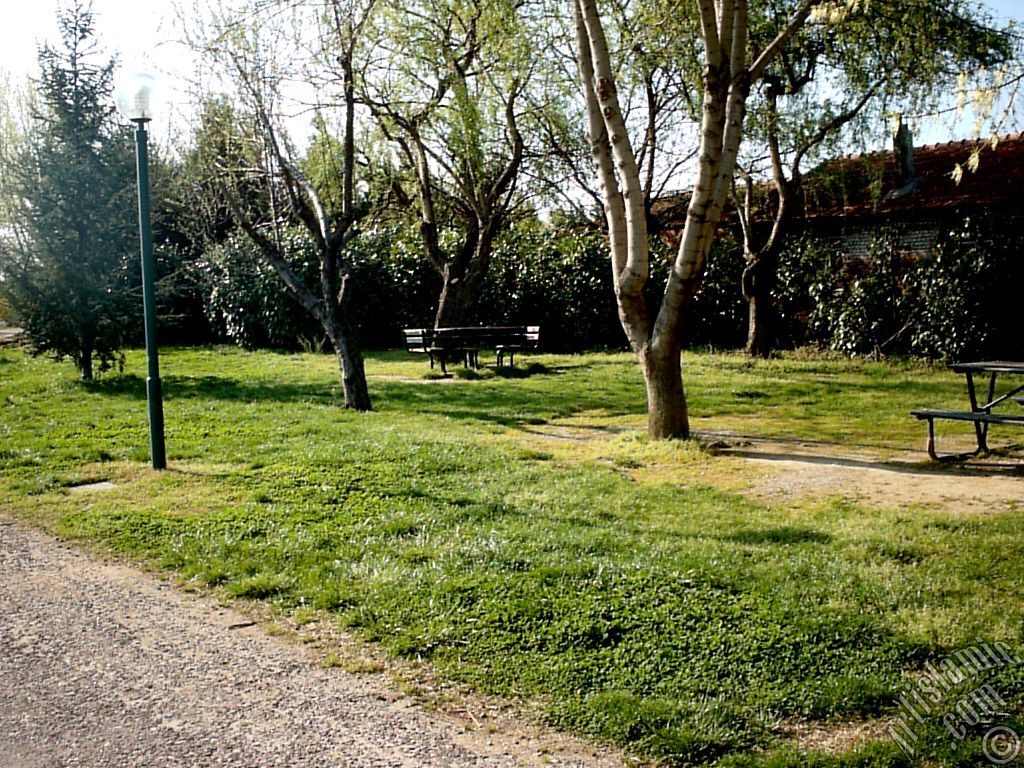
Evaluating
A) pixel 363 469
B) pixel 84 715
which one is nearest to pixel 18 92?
pixel 363 469

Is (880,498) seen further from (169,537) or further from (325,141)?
(325,141)

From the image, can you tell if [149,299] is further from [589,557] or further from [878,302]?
[878,302]

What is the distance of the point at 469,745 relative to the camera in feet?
12.0

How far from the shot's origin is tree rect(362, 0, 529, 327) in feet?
48.8

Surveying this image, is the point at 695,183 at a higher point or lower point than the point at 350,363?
higher

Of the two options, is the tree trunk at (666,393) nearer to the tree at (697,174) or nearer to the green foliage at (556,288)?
the tree at (697,174)

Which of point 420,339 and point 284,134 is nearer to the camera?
point 284,134

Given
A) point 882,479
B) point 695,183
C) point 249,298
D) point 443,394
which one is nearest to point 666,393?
point 695,183

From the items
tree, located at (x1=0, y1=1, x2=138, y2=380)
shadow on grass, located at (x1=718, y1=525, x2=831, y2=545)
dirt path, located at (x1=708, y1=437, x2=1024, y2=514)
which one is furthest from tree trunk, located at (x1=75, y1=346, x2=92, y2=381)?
shadow on grass, located at (x1=718, y1=525, x2=831, y2=545)

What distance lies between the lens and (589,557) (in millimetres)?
5629

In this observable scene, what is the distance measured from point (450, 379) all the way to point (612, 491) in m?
9.80

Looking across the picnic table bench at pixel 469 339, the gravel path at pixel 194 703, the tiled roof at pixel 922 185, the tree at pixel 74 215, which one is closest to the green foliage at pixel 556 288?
the picnic table bench at pixel 469 339

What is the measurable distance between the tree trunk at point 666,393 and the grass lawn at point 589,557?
365 mm

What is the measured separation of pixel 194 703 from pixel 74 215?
13850mm
